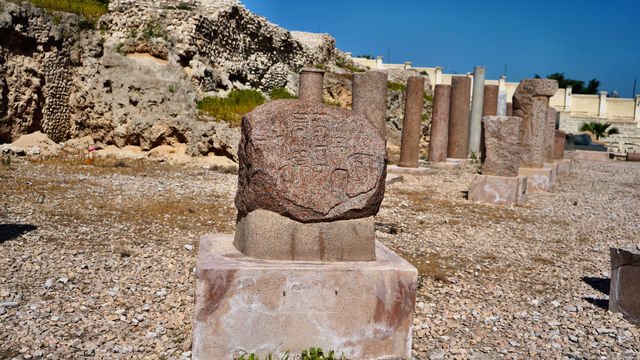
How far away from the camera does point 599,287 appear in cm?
470

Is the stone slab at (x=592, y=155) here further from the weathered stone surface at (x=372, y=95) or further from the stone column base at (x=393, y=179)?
the weathered stone surface at (x=372, y=95)

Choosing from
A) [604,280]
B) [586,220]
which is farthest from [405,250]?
[586,220]

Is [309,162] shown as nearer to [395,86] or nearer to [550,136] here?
[550,136]

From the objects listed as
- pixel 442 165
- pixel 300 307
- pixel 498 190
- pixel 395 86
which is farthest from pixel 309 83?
pixel 395 86

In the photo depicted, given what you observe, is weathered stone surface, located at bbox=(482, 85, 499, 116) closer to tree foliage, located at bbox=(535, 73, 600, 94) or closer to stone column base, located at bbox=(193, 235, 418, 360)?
stone column base, located at bbox=(193, 235, 418, 360)

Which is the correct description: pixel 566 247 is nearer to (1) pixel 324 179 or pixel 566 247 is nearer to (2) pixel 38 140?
(1) pixel 324 179

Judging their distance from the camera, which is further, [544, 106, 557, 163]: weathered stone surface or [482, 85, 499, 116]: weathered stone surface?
[482, 85, 499, 116]: weathered stone surface

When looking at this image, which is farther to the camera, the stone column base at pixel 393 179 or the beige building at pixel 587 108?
the beige building at pixel 587 108

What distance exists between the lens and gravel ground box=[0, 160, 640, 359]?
3.28m

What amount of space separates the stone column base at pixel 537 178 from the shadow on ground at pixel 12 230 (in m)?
9.55

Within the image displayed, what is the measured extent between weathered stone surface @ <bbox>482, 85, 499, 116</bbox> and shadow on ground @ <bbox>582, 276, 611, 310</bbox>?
14.3 metres

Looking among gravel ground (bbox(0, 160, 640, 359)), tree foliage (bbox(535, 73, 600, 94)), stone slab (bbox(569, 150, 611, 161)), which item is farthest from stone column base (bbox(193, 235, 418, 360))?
tree foliage (bbox(535, 73, 600, 94))

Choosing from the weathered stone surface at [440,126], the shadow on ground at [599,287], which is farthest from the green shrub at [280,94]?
the shadow on ground at [599,287]

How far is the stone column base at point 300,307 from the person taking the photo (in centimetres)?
286
